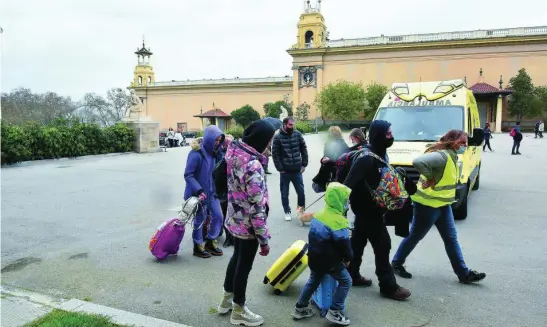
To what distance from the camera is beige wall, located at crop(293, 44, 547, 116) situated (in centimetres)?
4547

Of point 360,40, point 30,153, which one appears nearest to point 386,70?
point 360,40

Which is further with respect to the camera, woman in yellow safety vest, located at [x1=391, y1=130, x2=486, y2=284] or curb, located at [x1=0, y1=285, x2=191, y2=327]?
woman in yellow safety vest, located at [x1=391, y1=130, x2=486, y2=284]

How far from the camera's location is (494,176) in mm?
13133

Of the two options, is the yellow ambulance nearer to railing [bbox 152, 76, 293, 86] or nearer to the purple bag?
the purple bag

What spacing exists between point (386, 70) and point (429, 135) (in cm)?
4483

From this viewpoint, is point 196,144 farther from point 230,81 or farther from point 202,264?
point 230,81

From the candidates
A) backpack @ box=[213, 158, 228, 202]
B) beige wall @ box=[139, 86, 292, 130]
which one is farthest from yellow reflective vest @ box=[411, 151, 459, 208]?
beige wall @ box=[139, 86, 292, 130]

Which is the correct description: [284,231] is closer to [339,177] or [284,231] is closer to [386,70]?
[339,177]

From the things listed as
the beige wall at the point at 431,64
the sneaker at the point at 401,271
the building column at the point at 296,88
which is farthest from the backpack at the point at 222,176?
the building column at the point at 296,88

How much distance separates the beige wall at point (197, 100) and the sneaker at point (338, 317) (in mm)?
55321

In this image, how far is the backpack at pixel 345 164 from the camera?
418 cm

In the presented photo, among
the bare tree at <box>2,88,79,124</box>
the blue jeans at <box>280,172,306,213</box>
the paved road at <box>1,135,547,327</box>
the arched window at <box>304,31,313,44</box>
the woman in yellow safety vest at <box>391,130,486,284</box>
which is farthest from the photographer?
the arched window at <box>304,31,313,44</box>

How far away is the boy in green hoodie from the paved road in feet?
0.96

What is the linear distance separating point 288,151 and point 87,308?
4192 millimetres
